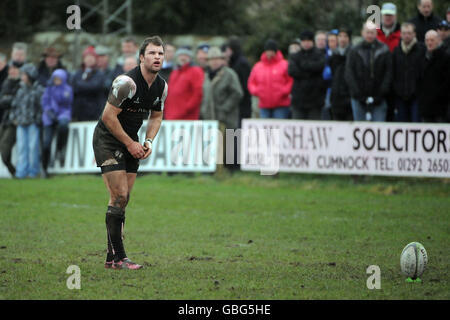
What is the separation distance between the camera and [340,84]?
59.1ft

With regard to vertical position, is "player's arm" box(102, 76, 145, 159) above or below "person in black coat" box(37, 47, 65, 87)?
below

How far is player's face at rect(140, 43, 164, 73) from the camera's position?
9500 millimetres

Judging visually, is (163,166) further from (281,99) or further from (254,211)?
(254,211)

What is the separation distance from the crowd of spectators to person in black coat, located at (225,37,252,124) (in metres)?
0.02

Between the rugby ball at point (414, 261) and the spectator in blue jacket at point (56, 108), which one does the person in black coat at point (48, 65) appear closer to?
the spectator in blue jacket at point (56, 108)

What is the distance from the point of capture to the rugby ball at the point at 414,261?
8.88m

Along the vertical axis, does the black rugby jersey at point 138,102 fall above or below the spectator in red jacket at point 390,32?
below

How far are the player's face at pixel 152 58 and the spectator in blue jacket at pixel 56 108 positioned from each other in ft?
34.6

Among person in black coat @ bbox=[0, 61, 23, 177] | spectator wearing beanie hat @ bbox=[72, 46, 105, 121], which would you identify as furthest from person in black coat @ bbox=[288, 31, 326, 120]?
person in black coat @ bbox=[0, 61, 23, 177]

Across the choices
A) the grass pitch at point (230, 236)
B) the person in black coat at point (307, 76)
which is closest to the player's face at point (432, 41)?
the person in black coat at point (307, 76)

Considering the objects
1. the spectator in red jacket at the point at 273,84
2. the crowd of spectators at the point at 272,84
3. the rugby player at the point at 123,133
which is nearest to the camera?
the rugby player at the point at 123,133

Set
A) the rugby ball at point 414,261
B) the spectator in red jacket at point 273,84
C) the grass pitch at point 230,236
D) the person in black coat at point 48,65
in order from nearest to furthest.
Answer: the grass pitch at point 230,236
the rugby ball at point 414,261
the spectator in red jacket at point 273,84
the person in black coat at point 48,65

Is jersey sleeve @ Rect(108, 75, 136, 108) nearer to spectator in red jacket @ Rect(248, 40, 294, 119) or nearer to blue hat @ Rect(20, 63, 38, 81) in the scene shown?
spectator in red jacket @ Rect(248, 40, 294, 119)

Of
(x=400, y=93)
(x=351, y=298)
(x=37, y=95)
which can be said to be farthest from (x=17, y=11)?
(x=351, y=298)
